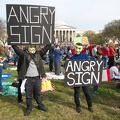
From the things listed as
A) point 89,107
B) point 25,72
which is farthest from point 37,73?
point 89,107

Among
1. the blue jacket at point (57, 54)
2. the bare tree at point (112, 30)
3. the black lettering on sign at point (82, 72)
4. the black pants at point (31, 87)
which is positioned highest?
the bare tree at point (112, 30)

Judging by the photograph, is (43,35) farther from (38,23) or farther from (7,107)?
(7,107)

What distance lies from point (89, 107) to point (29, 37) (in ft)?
8.48

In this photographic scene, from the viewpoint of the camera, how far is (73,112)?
21.1 feet

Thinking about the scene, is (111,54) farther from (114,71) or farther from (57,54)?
(114,71)

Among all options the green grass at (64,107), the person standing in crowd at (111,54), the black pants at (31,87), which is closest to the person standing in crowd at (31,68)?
the black pants at (31,87)

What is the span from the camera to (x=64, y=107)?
685 centimetres

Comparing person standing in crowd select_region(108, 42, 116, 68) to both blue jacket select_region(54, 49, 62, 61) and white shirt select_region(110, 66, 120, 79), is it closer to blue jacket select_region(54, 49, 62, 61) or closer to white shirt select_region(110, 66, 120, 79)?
blue jacket select_region(54, 49, 62, 61)

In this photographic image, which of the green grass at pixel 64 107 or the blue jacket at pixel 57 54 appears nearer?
the green grass at pixel 64 107

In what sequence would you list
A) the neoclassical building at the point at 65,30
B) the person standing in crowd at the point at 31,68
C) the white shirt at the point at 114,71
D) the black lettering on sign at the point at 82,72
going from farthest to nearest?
1. the neoclassical building at the point at 65,30
2. the white shirt at the point at 114,71
3. the black lettering on sign at the point at 82,72
4. the person standing in crowd at the point at 31,68

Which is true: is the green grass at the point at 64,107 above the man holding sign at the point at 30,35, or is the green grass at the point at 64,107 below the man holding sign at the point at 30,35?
below

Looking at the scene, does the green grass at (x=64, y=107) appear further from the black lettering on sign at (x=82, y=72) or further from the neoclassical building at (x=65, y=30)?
the neoclassical building at (x=65, y=30)

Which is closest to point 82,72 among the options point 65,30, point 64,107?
point 64,107

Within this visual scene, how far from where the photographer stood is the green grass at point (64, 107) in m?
6.12
